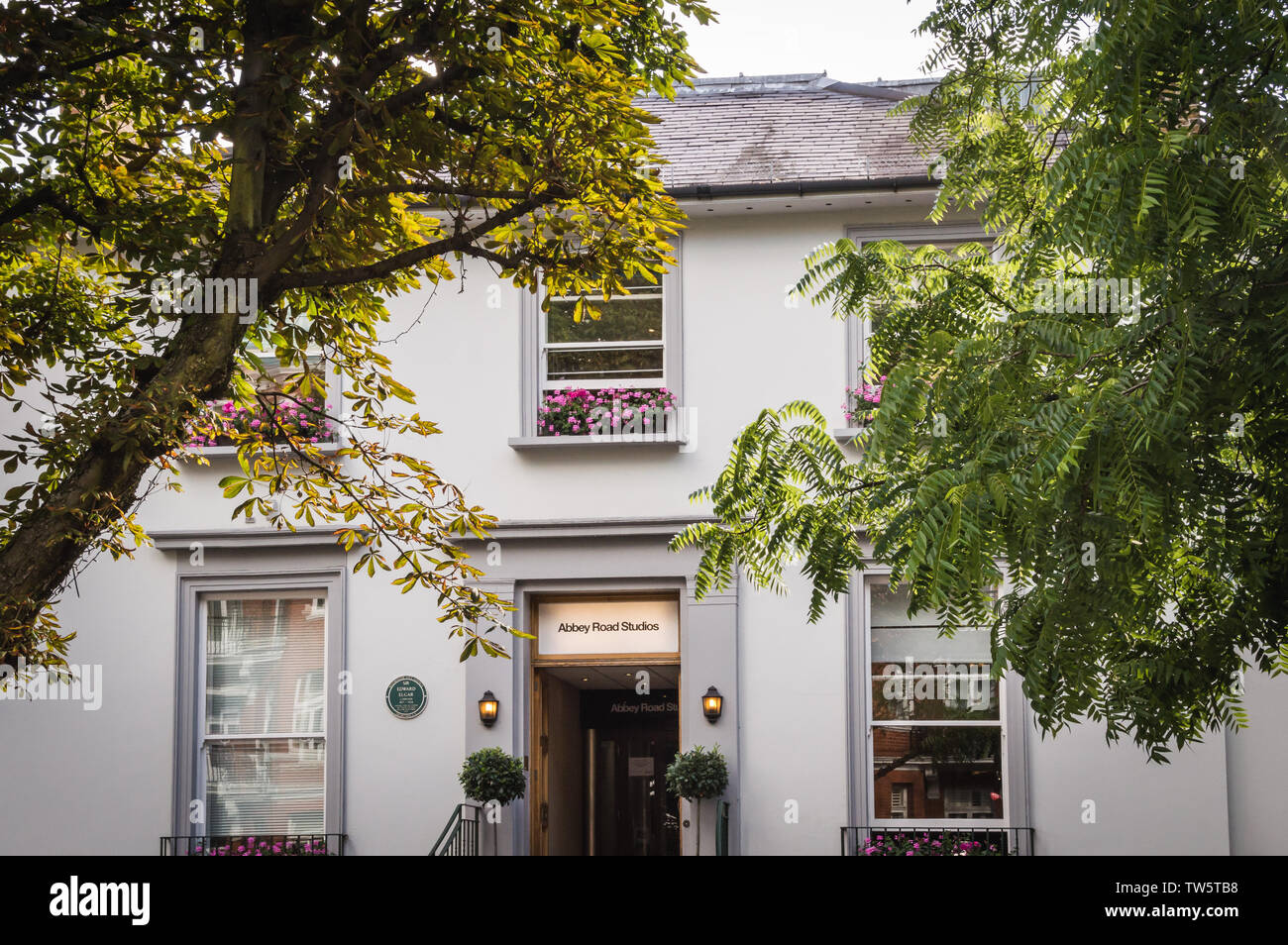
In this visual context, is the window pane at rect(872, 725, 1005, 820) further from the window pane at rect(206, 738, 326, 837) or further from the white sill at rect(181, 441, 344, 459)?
the white sill at rect(181, 441, 344, 459)

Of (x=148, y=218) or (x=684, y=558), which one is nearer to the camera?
(x=148, y=218)

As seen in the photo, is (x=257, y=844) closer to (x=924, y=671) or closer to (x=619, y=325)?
(x=619, y=325)

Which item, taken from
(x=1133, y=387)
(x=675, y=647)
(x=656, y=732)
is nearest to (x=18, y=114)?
(x=1133, y=387)

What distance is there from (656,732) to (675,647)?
385 cm

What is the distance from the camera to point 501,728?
10602mm

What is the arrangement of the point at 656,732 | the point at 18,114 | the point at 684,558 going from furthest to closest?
1. the point at 656,732
2. the point at 684,558
3. the point at 18,114

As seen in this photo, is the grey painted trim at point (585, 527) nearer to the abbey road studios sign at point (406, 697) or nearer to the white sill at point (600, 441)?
the white sill at point (600, 441)

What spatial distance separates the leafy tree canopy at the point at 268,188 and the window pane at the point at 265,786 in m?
5.13

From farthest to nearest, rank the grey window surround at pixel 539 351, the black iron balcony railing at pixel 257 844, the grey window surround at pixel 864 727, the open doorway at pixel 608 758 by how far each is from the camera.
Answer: the open doorway at pixel 608 758, the grey window surround at pixel 539 351, the black iron balcony railing at pixel 257 844, the grey window surround at pixel 864 727

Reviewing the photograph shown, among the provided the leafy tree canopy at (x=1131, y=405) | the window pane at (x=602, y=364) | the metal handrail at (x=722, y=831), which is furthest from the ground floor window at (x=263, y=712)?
the leafy tree canopy at (x=1131, y=405)

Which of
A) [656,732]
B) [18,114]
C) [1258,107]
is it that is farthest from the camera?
[656,732]

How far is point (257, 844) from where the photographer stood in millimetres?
10586

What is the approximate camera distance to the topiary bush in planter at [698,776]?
10.0 meters

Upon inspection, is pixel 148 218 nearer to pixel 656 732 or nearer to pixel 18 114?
pixel 18 114
